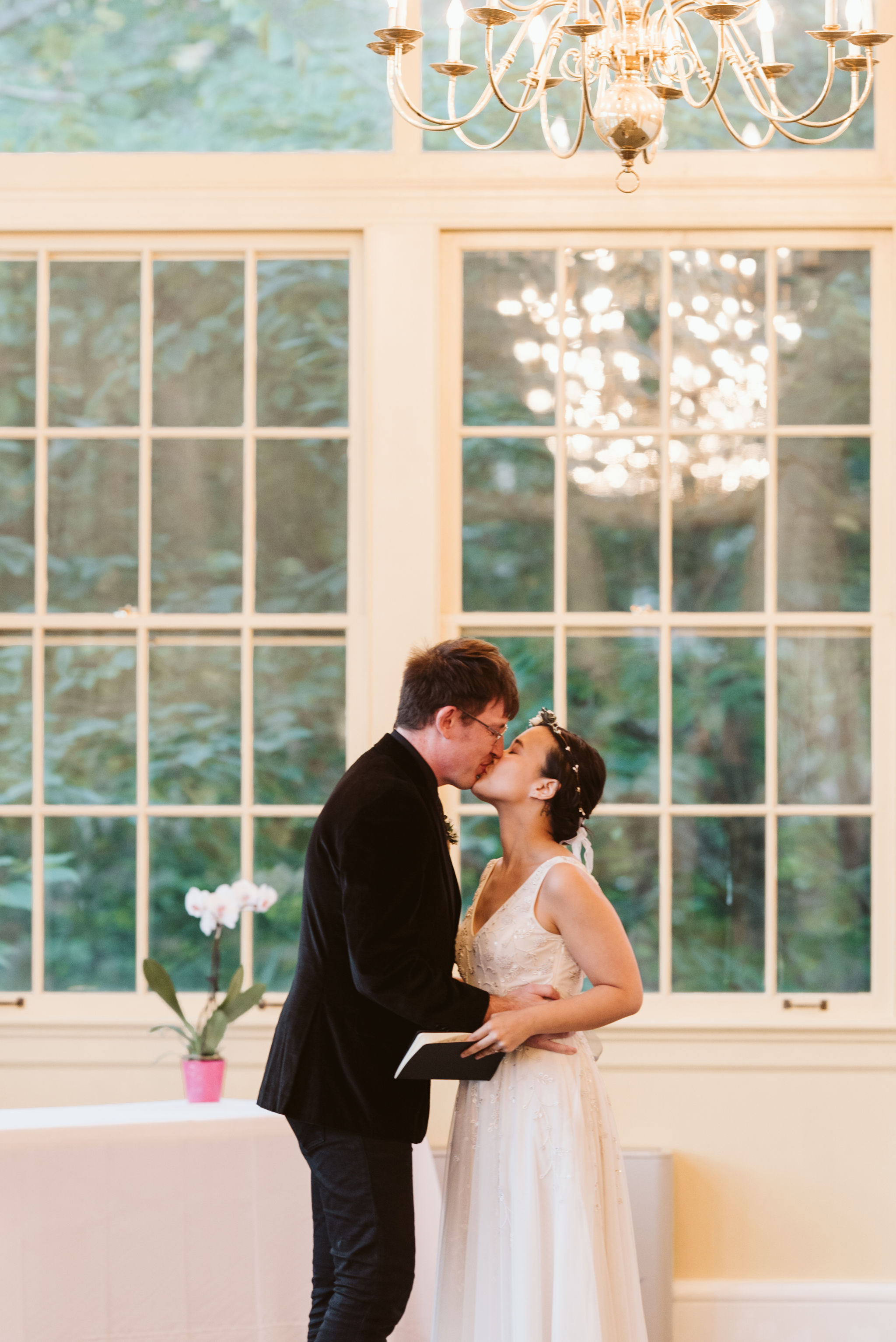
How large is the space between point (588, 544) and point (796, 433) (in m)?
0.62

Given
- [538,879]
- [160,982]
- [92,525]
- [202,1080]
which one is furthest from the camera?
[92,525]

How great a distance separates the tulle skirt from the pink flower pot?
0.82m

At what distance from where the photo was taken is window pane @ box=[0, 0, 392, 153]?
3547 millimetres

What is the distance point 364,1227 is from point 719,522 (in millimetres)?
2082

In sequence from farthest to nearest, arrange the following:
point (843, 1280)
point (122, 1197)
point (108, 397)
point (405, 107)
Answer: point (108, 397), point (843, 1280), point (122, 1197), point (405, 107)

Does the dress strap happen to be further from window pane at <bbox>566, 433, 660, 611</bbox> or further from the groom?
window pane at <bbox>566, 433, 660, 611</bbox>

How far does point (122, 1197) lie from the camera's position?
2.67 m

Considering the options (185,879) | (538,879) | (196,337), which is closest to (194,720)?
(185,879)

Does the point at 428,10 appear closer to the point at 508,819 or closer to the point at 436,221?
the point at 436,221

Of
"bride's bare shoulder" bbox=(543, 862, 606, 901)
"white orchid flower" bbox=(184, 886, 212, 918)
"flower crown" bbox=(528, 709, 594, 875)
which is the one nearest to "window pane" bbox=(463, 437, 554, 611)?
"white orchid flower" bbox=(184, 886, 212, 918)

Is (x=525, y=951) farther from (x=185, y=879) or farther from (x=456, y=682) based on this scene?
(x=185, y=879)

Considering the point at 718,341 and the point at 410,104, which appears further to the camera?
the point at 718,341

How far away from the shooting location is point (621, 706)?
3.51m

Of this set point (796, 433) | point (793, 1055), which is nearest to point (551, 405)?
point (796, 433)
